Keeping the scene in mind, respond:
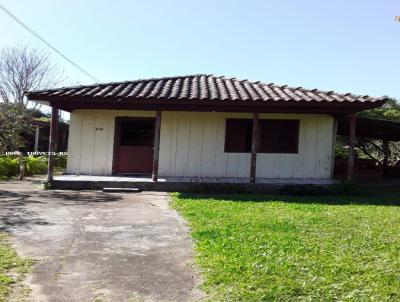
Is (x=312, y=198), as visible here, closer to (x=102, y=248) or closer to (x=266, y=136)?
(x=266, y=136)

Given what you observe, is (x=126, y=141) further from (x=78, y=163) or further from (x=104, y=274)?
(x=104, y=274)

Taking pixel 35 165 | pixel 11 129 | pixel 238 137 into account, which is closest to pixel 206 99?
pixel 238 137

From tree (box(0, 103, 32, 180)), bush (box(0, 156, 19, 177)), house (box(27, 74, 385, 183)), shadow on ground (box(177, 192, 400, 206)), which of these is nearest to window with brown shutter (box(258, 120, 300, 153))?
house (box(27, 74, 385, 183))

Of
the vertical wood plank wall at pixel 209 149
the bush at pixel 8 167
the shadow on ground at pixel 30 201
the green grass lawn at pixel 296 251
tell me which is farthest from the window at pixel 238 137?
the bush at pixel 8 167

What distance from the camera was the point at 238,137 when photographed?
1412cm

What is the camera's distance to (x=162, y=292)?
14.0 feet

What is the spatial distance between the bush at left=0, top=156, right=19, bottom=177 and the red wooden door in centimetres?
530

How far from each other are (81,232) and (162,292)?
2923 millimetres

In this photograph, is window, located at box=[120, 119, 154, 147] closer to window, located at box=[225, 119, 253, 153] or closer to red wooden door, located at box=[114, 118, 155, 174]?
red wooden door, located at box=[114, 118, 155, 174]

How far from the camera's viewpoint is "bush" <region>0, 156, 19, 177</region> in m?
16.9

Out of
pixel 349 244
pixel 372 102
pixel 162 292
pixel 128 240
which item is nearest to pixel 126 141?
pixel 372 102

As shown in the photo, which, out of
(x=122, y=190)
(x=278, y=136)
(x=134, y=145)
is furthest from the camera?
(x=134, y=145)

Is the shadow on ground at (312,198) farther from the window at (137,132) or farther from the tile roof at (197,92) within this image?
the window at (137,132)

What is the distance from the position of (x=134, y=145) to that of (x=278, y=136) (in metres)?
4.59
